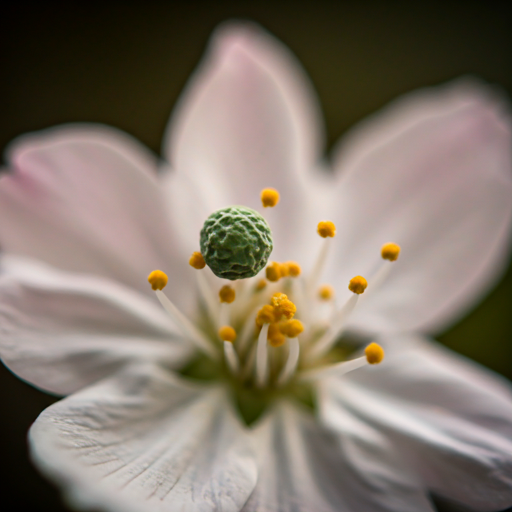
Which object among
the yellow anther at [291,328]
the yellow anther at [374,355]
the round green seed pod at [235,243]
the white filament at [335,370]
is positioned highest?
the round green seed pod at [235,243]

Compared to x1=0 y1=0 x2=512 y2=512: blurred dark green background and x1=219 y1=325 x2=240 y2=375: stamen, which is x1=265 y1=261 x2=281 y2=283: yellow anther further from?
x1=0 y1=0 x2=512 y2=512: blurred dark green background

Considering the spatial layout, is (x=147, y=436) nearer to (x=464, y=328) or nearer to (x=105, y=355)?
(x=105, y=355)

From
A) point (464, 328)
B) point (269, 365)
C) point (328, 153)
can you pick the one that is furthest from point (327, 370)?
point (328, 153)

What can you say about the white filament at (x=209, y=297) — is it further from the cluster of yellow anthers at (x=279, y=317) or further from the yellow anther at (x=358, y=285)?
the yellow anther at (x=358, y=285)

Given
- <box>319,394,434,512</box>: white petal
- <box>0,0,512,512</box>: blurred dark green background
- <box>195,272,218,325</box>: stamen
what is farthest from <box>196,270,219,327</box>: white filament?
<box>0,0,512,512</box>: blurred dark green background

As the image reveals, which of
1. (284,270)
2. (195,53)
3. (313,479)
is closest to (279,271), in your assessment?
(284,270)

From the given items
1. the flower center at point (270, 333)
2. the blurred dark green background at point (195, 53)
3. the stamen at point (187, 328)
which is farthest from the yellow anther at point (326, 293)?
the blurred dark green background at point (195, 53)
